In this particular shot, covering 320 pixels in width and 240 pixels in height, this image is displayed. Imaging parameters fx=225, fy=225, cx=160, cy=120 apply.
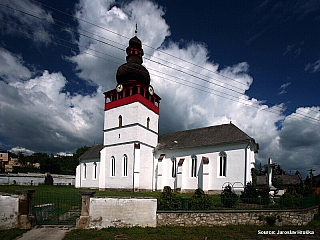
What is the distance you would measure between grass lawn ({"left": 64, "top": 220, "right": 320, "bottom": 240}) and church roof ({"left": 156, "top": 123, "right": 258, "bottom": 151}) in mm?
13229

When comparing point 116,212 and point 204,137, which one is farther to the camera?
point 204,137

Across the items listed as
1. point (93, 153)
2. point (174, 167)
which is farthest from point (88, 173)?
point (174, 167)

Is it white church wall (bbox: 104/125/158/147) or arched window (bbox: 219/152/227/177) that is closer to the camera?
arched window (bbox: 219/152/227/177)

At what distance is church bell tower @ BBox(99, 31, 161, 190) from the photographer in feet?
94.2

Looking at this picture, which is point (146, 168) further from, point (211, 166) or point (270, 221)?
point (270, 221)

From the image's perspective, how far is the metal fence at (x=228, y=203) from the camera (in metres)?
12.5

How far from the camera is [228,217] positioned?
1278cm

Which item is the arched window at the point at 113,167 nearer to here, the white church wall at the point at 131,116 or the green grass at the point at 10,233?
the white church wall at the point at 131,116

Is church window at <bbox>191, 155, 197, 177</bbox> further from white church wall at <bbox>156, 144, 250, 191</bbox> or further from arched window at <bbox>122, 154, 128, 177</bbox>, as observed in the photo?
arched window at <bbox>122, 154, 128, 177</bbox>

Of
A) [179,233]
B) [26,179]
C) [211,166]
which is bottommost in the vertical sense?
[26,179]

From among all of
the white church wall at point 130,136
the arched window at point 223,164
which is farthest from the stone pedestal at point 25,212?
the arched window at point 223,164

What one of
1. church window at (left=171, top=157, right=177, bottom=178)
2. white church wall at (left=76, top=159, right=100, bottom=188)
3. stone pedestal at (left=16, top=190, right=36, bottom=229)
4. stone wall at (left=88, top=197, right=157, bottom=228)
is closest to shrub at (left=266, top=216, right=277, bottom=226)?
stone wall at (left=88, top=197, right=157, bottom=228)

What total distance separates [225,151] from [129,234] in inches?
698

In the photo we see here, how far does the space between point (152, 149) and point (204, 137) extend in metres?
7.51
